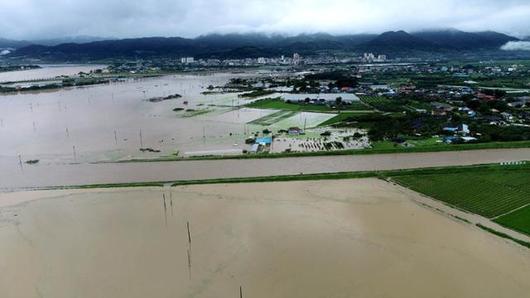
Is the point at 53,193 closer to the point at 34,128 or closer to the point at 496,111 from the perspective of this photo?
the point at 34,128

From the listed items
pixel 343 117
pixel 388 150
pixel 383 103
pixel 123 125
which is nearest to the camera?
pixel 388 150

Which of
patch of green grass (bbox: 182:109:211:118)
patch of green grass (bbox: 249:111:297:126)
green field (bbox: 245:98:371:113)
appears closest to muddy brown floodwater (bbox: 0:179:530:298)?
patch of green grass (bbox: 249:111:297:126)

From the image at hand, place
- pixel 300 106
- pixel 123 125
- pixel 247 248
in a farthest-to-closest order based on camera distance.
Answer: pixel 300 106 < pixel 123 125 < pixel 247 248

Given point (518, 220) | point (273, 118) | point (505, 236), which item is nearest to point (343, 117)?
point (273, 118)

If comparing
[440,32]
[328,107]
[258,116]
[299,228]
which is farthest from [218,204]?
[440,32]

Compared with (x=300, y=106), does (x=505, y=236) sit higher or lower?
higher

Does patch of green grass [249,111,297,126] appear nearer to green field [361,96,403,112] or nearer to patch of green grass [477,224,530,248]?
green field [361,96,403,112]

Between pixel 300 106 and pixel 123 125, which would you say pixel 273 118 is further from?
pixel 123 125
